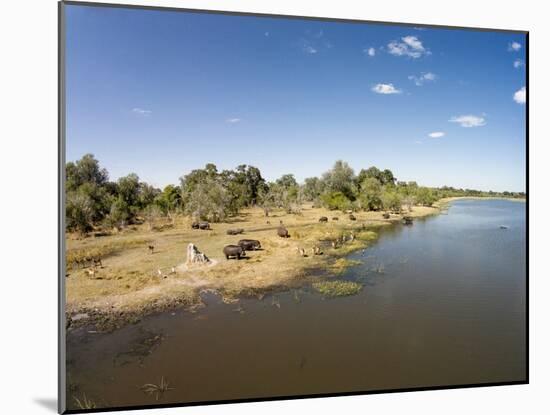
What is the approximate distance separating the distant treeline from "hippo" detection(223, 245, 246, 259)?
0.27 m

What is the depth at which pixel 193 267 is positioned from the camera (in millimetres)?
3996

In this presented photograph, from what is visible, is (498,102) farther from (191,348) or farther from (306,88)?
(191,348)

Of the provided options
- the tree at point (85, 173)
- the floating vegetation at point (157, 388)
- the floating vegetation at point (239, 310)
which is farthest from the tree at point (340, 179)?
the floating vegetation at point (157, 388)

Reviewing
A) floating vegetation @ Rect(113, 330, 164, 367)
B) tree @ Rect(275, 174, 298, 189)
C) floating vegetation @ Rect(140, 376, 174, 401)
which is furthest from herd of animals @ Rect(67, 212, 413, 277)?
floating vegetation @ Rect(140, 376, 174, 401)

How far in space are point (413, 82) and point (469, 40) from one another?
2.18 ft

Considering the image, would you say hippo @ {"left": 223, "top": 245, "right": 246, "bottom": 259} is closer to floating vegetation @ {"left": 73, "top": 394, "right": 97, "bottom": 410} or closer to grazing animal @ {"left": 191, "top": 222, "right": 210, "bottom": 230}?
grazing animal @ {"left": 191, "top": 222, "right": 210, "bottom": 230}

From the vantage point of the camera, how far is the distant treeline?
12.3 feet

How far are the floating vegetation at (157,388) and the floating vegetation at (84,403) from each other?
0.40 m

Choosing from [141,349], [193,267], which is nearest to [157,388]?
[141,349]

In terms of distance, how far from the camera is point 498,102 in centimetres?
439

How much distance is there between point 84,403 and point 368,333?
8.09ft

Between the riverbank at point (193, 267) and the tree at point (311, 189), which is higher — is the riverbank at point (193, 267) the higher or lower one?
the lower one

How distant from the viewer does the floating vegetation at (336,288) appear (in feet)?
13.6

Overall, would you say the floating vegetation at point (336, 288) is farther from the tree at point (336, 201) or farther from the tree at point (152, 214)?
the tree at point (152, 214)
